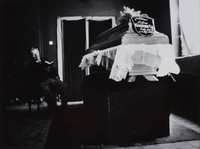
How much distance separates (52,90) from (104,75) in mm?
2024

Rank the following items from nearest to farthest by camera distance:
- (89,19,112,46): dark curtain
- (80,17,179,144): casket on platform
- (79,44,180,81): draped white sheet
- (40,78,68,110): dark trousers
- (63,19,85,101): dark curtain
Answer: (79,44,180,81): draped white sheet
(80,17,179,144): casket on platform
(40,78,68,110): dark trousers
(63,19,85,101): dark curtain
(89,19,112,46): dark curtain

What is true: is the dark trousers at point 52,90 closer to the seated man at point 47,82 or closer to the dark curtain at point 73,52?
the seated man at point 47,82

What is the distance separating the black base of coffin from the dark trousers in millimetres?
1891

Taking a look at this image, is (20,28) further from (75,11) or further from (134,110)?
(134,110)

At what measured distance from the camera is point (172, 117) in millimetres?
4133

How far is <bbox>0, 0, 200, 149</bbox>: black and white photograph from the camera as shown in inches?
110

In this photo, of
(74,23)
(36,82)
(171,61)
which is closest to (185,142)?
(171,61)

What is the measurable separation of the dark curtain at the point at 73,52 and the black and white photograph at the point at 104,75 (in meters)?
0.03

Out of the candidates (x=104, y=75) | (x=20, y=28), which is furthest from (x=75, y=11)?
(x=104, y=75)

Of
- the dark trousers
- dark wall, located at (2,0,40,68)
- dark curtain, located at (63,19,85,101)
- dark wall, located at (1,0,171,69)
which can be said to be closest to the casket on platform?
the dark trousers

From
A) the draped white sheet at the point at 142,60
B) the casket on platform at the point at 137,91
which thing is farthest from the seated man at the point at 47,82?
the draped white sheet at the point at 142,60

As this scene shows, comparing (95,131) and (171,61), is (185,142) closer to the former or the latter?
(171,61)

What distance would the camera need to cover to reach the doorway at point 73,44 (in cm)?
716

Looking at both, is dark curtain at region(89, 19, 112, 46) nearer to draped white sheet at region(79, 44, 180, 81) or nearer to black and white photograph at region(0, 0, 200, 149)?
black and white photograph at region(0, 0, 200, 149)
